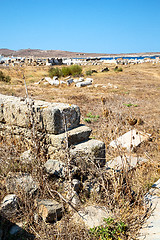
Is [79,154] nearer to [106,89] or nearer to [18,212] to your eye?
[18,212]

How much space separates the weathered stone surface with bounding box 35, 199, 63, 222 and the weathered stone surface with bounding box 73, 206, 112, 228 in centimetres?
23

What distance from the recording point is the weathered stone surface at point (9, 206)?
2.60 m

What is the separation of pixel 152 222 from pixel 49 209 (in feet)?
4.52

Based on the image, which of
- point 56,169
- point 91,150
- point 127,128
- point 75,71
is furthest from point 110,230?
point 75,71

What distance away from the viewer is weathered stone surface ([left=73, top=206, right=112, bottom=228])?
247 centimetres

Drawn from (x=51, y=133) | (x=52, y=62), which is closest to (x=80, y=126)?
(x=51, y=133)

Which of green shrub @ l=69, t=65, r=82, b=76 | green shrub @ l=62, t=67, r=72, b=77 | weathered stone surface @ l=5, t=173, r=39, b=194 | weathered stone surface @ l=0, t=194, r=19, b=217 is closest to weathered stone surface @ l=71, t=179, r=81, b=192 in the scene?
weathered stone surface @ l=5, t=173, r=39, b=194

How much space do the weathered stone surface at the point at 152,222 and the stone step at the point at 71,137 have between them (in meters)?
1.46

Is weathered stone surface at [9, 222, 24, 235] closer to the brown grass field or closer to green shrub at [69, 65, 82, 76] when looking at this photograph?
the brown grass field

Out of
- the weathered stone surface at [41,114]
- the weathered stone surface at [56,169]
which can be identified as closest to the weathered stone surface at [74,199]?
the weathered stone surface at [56,169]

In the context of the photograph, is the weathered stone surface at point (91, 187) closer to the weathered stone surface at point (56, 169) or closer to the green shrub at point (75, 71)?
the weathered stone surface at point (56, 169)

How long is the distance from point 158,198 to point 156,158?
176 cm

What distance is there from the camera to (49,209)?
101 inches

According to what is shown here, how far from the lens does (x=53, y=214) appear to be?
2604mm
